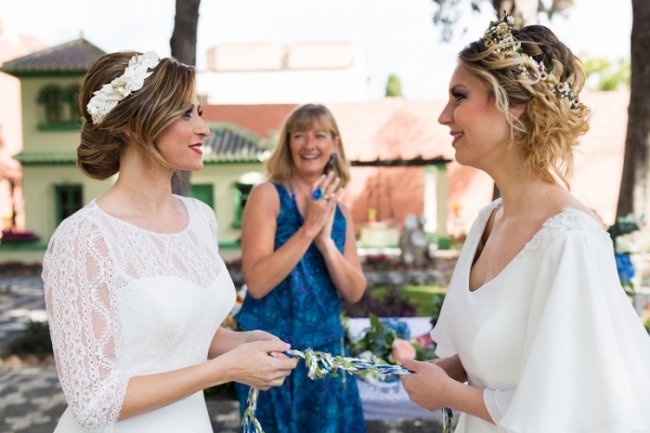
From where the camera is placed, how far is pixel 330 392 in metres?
2.73

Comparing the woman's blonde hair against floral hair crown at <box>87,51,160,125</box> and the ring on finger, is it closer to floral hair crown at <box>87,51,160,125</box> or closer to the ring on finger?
the ring on finger

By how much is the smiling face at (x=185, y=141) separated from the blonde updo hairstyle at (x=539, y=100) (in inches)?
36.2

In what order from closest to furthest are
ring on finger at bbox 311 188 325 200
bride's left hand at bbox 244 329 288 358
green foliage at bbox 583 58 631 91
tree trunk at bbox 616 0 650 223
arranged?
bride's left hand at bbox 244 329 288 358
ring on finger at bbox 311 188 325 200
tree trunk at bbox 616 0 650 223
green foliage at bbox 583 58 631 91

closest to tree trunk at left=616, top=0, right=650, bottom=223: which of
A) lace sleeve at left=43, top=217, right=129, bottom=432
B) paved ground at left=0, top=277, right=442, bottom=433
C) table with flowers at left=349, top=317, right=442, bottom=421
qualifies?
paved ground at left=0, top=277, right=442, bottom=433

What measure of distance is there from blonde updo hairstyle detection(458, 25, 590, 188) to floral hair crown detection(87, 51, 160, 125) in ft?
3.39

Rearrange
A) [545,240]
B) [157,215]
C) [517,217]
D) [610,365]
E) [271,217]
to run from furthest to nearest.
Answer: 1. [271,217]
2. [157,215]
3. [517,217]
4. [545,240]
5. [610,365]

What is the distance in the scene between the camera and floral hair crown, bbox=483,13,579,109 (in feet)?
5.44

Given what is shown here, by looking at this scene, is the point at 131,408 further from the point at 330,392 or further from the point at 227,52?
the point at 227,52

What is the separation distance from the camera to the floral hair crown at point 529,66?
1659 mm

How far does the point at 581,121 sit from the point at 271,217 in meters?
1.47

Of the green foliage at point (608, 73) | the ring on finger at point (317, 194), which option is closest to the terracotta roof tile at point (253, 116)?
the ring on finger at point (317, 194)

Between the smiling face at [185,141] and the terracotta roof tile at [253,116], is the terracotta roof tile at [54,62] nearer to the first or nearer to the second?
the terracotta roof tile at [253,116]

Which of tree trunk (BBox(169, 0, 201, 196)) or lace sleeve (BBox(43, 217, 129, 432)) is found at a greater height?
tree trunk (BBox(169, 0, 201, 196))

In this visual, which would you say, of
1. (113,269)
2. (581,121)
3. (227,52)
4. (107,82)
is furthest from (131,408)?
(227,52)
